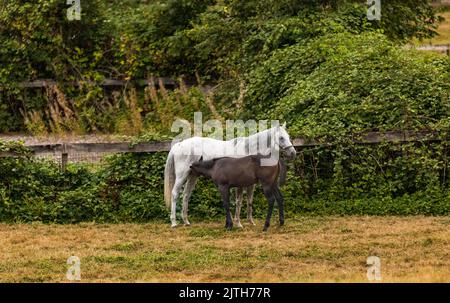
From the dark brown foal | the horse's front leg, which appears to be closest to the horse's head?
the dark brown foal

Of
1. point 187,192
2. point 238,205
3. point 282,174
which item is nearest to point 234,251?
point 238,205

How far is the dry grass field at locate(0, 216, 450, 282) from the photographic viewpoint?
1191 cm

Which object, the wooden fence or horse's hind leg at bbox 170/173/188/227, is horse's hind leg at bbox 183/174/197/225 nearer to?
horse's hind leg at bbox 170/173/188/227

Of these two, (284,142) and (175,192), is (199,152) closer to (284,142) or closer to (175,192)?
(175,192)

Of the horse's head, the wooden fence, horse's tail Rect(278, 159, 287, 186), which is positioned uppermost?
the horse's head

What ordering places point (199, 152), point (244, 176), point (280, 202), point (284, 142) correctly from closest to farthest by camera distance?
point (284, 142) → point (244, 176) → point (280, 202) → point (199, 152)

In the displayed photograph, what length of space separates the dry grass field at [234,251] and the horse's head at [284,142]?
48.4 inches

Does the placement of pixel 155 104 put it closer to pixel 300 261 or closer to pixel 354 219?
pixel 354 219

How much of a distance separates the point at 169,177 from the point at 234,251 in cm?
281

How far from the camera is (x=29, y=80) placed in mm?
25188

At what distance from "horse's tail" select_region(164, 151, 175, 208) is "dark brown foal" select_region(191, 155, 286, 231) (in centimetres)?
80

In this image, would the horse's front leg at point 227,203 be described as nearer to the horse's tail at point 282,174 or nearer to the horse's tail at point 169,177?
the horse's tail at point 282,174

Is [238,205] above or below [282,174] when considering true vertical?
below

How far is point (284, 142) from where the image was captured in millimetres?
14789
